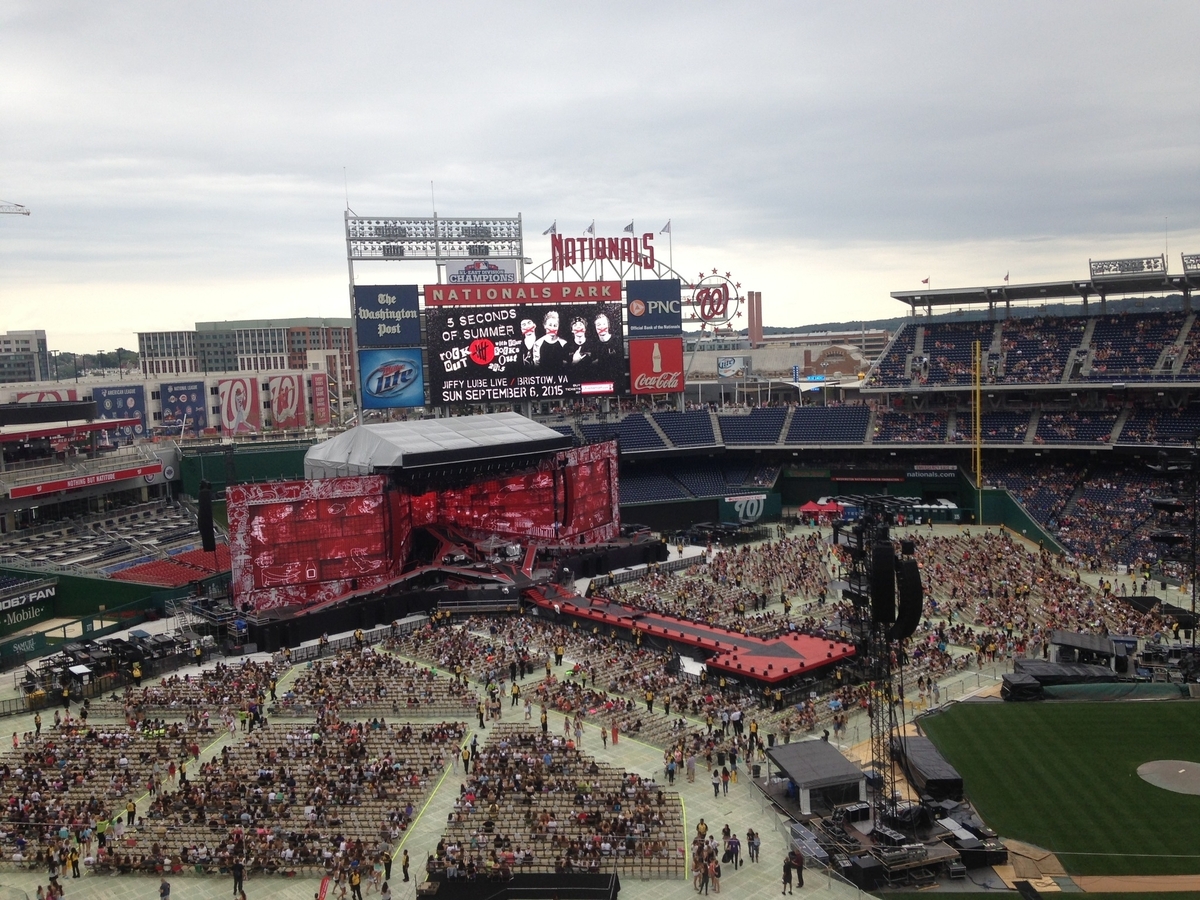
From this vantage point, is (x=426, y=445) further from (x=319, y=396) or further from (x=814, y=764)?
(x=319, y=396)

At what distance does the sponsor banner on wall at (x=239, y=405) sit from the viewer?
7796 centimetres

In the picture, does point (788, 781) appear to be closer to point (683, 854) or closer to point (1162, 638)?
point (683, 854)

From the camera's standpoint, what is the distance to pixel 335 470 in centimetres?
4794

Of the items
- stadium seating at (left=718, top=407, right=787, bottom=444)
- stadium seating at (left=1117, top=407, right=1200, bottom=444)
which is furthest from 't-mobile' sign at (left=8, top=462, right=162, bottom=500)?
stadium seating at (left=1117, top=407, right=1200, bottom=444)

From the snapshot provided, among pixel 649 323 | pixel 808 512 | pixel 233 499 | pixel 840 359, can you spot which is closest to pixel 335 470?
pixel 233 499

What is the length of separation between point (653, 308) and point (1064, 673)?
36908mm

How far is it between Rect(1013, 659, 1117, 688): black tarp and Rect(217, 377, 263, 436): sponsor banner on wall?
60039 millimetres

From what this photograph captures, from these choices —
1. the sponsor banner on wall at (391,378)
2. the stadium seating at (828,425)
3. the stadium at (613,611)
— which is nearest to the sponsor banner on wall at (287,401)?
the stadium at (613,611)

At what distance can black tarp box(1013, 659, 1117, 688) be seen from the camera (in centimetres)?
3159

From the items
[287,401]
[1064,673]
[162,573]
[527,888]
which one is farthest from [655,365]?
[527,888]

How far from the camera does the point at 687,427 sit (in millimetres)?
67250

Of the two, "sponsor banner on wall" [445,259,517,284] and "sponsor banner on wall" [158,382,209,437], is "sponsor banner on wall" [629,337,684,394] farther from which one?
"sponsor banner on wall" [158,382,209,437]

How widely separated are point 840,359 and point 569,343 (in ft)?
244

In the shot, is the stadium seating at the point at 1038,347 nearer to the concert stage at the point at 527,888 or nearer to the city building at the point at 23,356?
the concert stage at the point at 527,888
